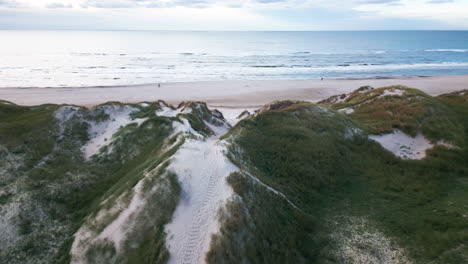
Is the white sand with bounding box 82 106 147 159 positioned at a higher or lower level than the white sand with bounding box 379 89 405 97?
lower

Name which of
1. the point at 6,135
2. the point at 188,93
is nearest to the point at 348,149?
the point at 6,135

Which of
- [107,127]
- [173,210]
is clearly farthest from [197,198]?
[107,127]

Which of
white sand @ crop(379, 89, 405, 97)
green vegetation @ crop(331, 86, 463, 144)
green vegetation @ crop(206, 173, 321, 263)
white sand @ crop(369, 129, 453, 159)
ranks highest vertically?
white sand @ crop(379, 89, 405, 97)

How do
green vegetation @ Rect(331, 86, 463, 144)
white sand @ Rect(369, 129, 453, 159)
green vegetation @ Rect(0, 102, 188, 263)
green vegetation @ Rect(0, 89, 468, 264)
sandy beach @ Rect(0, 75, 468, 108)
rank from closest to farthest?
green vegetation @ Rect(0, 89, 468, 264)
green vegetation @ Rect(0, 102, 188, 263)
white sand @ Rect(369, 129, 453, 159)
green vegetation @ Rect(331, 86, 463, 144)
sandy beach @ Rect(0, 75, 468, 108)

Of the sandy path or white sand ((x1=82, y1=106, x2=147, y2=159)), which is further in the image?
white sand ((x1=82, y1=106, x2=147, y2=159))

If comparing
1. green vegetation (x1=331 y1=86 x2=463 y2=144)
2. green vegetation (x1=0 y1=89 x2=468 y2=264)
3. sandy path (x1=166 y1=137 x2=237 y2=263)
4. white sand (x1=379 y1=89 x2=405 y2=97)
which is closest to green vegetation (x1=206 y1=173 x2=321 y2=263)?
green vegetation (x1=0 y1=89 x2=468 y2=264)

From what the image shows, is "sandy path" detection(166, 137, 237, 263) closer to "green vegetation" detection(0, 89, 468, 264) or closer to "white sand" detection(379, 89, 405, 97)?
"green vegetation" detection(0, 89, 468, 264)

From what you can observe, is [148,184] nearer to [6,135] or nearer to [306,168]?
[306,168]
